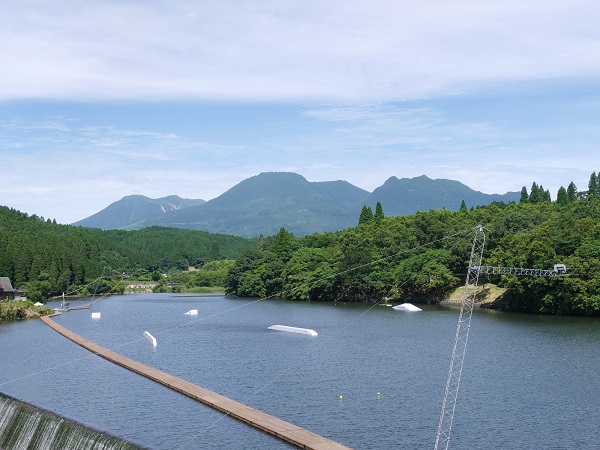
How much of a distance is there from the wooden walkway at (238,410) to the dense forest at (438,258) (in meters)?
20.7

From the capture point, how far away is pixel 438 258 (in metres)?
87.1

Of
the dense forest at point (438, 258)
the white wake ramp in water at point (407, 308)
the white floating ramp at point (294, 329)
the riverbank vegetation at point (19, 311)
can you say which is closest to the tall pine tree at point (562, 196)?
the dense forest at point (438, 258)

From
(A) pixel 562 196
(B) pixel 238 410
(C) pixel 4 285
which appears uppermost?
(A) pixel 562 196

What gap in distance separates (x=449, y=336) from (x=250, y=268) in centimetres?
6772

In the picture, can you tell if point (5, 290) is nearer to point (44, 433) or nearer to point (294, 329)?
point (294, 329)

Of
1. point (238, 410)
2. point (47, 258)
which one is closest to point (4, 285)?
point (47, 258)

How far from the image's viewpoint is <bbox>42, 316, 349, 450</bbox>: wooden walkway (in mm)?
25750

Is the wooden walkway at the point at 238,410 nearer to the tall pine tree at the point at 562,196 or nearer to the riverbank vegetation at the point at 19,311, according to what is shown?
the riverbank vegetation at the point at 19,311

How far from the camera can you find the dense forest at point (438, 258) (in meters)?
67.6

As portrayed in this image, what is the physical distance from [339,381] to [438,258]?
53144mm

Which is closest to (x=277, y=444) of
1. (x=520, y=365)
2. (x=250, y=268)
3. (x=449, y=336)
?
(x=520, y=365)

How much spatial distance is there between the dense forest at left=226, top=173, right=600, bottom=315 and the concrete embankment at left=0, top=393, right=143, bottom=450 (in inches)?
1295

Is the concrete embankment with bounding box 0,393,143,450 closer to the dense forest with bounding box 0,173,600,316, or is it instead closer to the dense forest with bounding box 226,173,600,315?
the dense forest with bounding box 226,173,600,315

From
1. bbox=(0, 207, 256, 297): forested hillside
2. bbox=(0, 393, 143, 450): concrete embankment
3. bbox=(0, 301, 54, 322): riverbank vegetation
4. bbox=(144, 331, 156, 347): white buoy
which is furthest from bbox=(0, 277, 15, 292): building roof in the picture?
bbox=(0, 393, 143, 450): concrete embankment
